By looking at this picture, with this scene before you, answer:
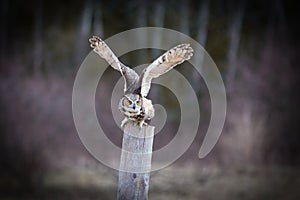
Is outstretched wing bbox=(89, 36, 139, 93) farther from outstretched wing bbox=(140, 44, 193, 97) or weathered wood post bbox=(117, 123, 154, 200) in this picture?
weathered wood post bbox=(117, 123, 154, 200)

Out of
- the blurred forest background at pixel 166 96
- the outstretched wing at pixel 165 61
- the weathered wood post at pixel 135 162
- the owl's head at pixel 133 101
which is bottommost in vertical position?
the weathered wood post at pixel 135 162

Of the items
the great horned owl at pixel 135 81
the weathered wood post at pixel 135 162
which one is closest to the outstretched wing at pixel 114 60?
the great horned owl at pixel 135 81

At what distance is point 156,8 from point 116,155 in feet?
7.39

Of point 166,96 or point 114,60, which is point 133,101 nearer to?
point 114,60

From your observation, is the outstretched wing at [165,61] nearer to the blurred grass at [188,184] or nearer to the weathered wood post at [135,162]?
the weathered wood post at [135,162]

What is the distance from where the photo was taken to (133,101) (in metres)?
2.47

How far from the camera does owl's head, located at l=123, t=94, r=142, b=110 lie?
2.47 metres

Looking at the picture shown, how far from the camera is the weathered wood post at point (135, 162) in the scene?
7.79ft

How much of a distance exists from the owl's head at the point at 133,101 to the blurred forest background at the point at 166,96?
13.1ft

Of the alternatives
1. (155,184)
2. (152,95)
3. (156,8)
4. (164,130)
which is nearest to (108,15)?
(156,8)

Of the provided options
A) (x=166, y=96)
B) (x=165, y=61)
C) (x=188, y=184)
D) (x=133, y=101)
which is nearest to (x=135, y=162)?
(x=133, y=101)

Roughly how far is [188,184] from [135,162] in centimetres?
458

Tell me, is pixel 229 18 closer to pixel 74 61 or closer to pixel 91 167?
pixel 74 61

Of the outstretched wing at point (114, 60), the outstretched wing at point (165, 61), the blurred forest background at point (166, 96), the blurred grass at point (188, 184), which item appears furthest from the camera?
the blurred forest background at point (166, 96)
